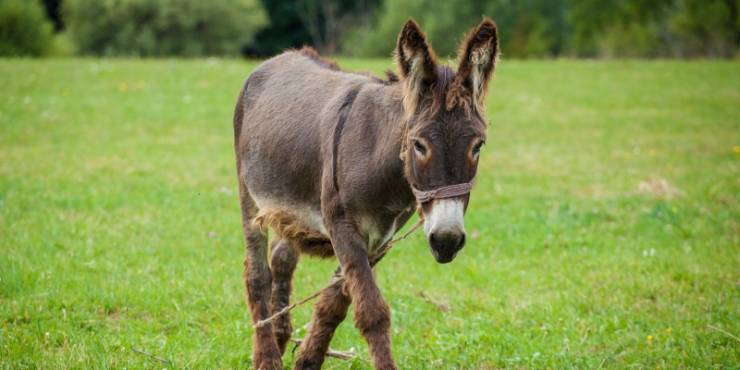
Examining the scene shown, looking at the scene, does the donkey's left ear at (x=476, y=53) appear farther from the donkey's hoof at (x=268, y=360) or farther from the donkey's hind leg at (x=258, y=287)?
the donkey's hoof at (x=268, y=360)

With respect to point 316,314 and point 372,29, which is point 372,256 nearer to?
point 316,314

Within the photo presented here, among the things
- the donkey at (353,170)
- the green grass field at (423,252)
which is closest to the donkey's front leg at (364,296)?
the donkey at (353,170)

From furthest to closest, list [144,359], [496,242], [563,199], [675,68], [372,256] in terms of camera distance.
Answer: [675,68], [563,199], [496,242], [144,359], [372,256]

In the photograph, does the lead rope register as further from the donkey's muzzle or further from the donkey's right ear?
the donkey's right ear

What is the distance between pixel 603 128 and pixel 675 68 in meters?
8.27

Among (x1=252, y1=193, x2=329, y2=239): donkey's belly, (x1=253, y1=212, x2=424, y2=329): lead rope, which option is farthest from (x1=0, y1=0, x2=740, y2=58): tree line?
(x1=253, y1=212, x2=424, y2=329): lead rope

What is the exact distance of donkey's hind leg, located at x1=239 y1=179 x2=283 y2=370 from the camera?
4.92 m

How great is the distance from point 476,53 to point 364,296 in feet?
4.50

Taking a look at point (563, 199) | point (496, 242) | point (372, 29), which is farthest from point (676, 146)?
point (372, 29)

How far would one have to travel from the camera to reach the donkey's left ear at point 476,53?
375 cm

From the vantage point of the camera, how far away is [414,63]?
3.76 m

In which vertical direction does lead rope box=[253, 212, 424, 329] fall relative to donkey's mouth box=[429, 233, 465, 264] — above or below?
below

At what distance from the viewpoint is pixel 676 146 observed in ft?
45.6

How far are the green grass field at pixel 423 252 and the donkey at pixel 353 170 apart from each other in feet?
2.34
